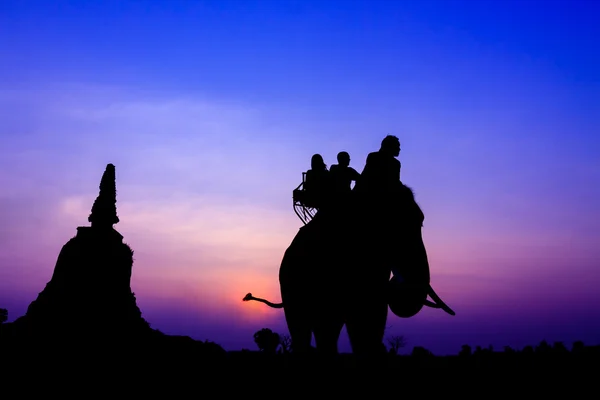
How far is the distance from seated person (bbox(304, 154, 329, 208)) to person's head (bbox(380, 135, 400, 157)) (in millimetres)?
1855

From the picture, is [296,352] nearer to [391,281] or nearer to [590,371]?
[391,281]

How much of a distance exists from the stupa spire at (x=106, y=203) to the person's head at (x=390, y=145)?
1812 inches

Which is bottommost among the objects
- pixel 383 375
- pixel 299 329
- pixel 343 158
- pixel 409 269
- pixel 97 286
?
pixel 383 375

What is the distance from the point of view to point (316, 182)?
1302 cm

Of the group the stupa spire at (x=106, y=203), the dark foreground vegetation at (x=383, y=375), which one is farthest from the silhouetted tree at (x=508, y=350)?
the stupa spire at (x=106, y=203)

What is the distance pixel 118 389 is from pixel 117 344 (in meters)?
40.2

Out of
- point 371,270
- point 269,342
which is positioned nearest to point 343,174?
point 371,270

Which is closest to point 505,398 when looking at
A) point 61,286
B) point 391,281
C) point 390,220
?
point 391,281

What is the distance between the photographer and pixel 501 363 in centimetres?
1099

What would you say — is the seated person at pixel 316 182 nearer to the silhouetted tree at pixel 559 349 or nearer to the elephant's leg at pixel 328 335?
the elephant's leg at pixel 328 335

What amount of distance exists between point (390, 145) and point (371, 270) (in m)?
1.99

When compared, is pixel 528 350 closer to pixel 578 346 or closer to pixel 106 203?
pixel 578 346

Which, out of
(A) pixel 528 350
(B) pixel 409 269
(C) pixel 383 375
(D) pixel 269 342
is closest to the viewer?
(C) pixel 383 375

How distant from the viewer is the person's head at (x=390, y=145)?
10703mm
